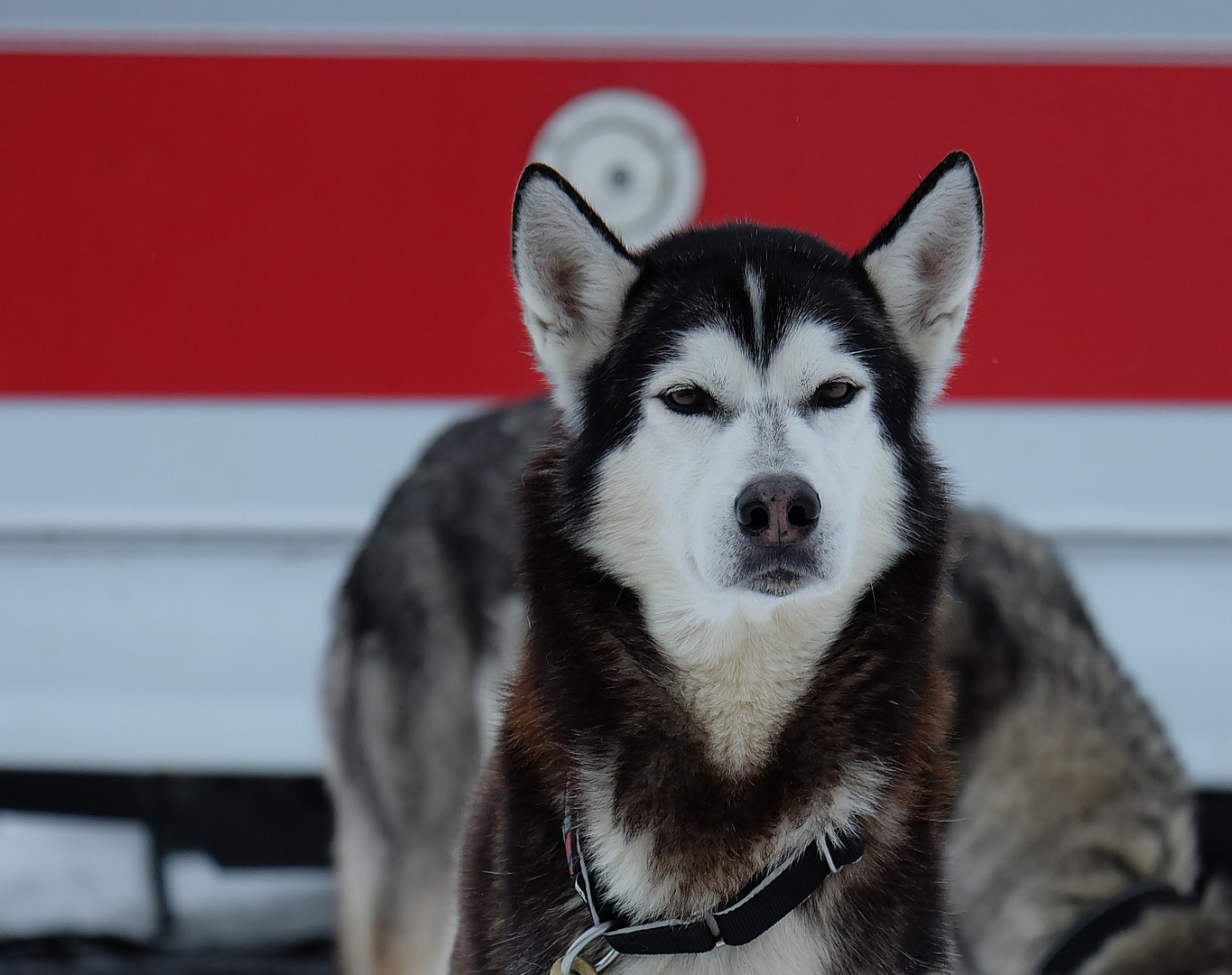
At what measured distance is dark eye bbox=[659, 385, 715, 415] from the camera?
1678 millimetres

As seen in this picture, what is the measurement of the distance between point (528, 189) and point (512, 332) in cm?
120

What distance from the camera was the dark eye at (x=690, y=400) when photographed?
168 centimetres

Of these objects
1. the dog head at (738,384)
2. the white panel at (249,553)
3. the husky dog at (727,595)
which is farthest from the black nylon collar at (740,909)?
the white panel at (249,553)

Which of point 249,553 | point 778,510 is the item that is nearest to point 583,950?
point 778,510

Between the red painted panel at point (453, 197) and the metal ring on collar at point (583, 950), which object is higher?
the red painted panel at point (453, 197)

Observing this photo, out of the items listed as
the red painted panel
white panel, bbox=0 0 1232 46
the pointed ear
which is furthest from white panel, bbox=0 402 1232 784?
the pointed ear

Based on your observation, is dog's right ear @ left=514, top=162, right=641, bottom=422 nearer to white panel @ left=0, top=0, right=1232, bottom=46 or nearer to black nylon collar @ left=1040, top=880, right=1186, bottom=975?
white panel @ left=0, top=0, right=1232, bottom=46

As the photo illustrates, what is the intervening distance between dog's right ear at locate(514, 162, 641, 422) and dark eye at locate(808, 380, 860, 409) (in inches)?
13.3

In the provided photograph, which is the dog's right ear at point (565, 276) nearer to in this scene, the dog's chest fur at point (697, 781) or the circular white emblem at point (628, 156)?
the dog's chest fur at point (697, 781)

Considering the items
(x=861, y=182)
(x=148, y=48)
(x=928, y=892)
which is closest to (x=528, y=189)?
(x=928, y=892)

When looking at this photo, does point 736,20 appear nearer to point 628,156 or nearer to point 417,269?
point 628,156

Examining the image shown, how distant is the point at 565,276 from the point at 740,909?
967 millimetres

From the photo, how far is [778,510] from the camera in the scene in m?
1.51

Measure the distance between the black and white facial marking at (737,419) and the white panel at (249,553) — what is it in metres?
1.16
